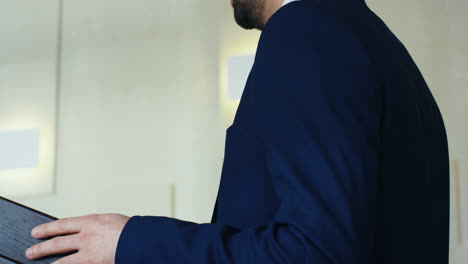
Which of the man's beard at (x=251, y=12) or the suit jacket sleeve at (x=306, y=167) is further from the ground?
the man's beard at (x=251, y=12)

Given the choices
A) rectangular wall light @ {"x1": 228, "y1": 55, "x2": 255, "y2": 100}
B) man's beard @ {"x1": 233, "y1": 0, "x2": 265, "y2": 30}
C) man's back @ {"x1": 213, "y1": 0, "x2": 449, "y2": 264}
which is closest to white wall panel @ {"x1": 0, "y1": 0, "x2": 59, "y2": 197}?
rectangular wall light @ {"x1": 228, "y1": 55, "x2": 255, "y2": 100}

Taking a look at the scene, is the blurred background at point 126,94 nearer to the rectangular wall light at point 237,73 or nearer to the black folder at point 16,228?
the rectangular wall light at point 237,73

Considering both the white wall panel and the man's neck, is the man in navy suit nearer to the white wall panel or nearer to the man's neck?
the man's neck

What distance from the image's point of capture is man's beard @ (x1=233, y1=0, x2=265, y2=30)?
3.04ft

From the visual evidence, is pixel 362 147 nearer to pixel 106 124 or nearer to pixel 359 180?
pixel 359 180

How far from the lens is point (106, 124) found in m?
3.33

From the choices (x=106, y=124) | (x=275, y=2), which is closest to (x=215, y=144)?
(x=106, y=124)

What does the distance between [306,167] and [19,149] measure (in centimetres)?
316

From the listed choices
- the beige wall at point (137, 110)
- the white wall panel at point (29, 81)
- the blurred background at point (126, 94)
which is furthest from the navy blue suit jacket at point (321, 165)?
the white wall panel at point (29, 81)

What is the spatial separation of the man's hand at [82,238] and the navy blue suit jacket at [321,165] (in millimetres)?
12

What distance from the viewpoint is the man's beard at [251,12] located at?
3.04ft

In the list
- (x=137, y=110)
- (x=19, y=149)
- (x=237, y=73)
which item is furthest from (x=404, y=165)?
(x=19, y=149)

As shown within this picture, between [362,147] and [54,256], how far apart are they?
0.27 m

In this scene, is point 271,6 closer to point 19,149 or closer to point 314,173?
point 314,173
